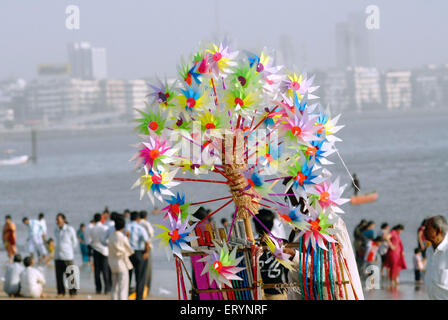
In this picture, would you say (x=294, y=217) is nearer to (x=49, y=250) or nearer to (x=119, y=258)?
(x=119, y=258)

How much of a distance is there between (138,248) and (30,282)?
1.64 m

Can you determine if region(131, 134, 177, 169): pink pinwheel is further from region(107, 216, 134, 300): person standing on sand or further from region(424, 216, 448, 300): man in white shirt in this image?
region(107, 216, 134, 300): person standing on sand

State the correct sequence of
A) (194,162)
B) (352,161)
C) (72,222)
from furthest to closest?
(352,161) → (72,222) → (194,162)

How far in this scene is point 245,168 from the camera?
171 inches

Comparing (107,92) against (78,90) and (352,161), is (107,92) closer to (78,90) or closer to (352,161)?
(78,90)

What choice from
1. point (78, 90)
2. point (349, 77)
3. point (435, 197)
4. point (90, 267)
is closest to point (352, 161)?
point (435, 197)

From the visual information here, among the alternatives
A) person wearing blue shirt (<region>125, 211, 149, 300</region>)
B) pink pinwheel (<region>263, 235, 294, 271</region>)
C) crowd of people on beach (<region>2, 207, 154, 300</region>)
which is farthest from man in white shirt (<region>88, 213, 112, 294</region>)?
pink pinwheel (<region>263, 235, 294, 271</region>)

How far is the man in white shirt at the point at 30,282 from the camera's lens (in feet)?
34.1

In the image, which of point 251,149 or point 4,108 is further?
point 4,108

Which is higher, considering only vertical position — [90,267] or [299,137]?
[299,137]
